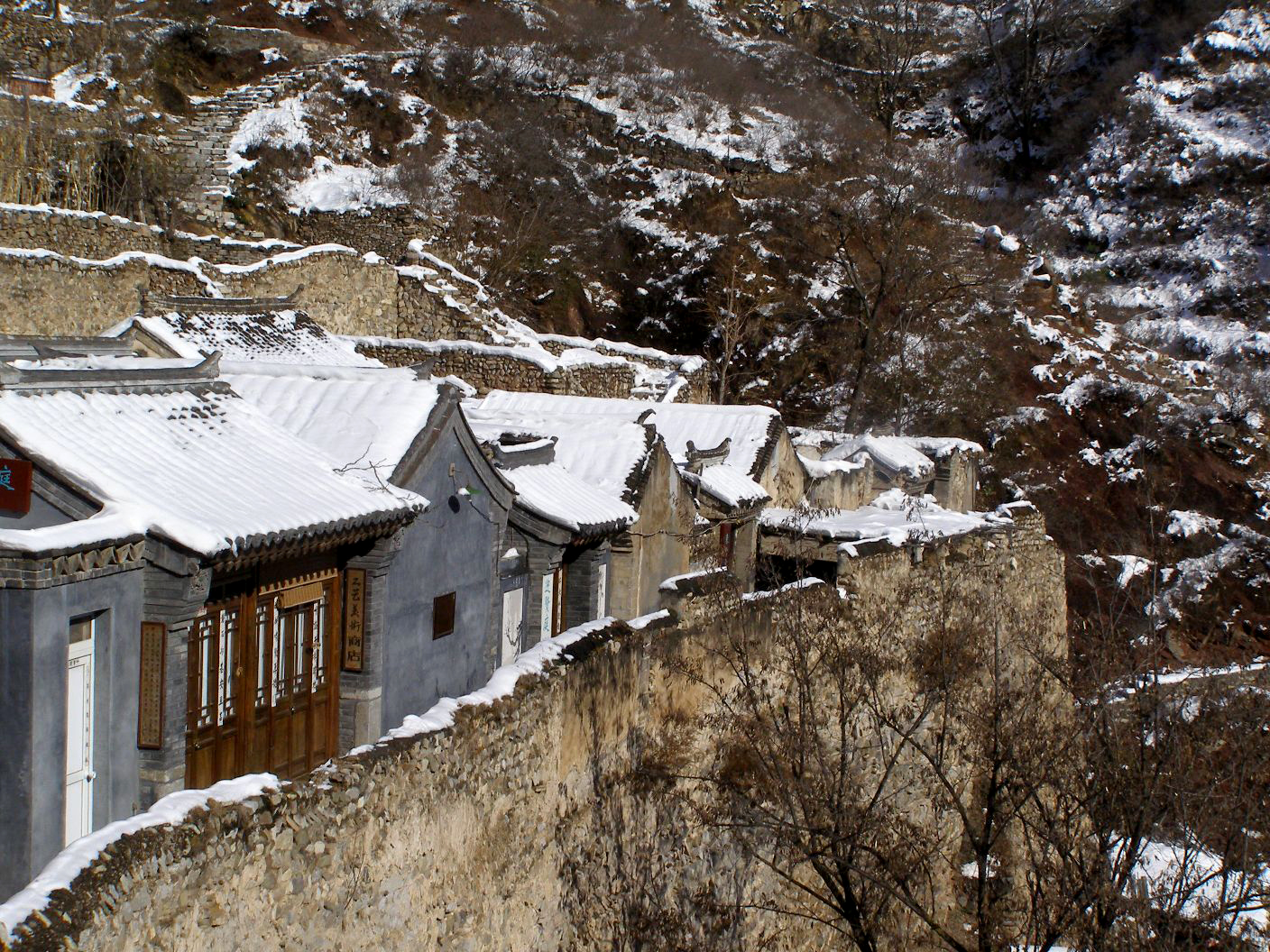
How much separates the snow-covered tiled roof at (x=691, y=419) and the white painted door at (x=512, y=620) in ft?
19.3

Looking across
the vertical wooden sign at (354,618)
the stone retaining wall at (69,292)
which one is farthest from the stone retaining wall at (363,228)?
the vertical wooden sign at (354,618)

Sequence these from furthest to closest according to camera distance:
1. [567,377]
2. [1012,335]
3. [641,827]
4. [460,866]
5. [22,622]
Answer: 1. [1012,335]
2. [567,377]
3. [641,827]
4. [460,866]
5. [22,622]

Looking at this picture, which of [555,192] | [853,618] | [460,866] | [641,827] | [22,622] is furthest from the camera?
[555,192]

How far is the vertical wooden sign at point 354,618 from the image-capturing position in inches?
432

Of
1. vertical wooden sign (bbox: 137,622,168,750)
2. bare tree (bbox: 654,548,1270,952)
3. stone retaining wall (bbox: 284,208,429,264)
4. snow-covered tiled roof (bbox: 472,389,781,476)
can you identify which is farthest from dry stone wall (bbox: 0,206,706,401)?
vertical wooden sign (bbox: 137,622,168,750)

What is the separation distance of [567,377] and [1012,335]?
14.9 m

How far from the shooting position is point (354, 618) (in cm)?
1102

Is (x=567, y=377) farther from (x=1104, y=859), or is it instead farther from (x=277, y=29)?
(x=277, y=29)

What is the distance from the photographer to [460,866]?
29.3 feet

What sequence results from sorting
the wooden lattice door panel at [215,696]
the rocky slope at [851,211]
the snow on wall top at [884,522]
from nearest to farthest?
1. the wooden lattice door panel at [215,696]
2. the snow on wall top at [884,522]
3. the rocky slope at [851,211]

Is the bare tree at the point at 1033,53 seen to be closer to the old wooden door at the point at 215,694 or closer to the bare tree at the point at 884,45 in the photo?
the bare tree at the point at 884,45

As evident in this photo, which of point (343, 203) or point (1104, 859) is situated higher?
point (343, 203)

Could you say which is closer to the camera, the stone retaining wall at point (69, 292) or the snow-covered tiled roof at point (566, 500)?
the snow-covered tiled roof at point (566, 500)

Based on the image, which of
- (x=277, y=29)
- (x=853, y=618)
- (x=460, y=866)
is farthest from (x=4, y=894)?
(x=277, y=29)
